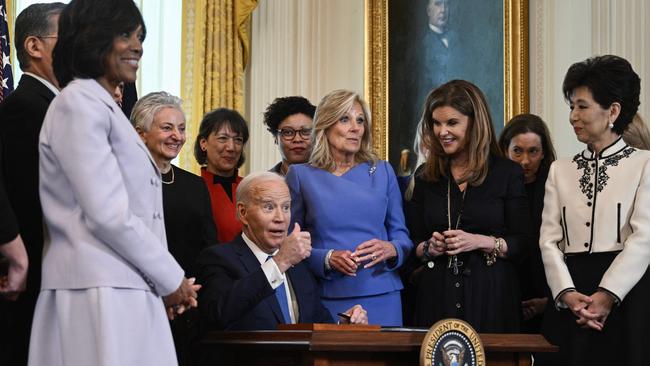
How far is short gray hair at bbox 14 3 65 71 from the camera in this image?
4102 millimetres

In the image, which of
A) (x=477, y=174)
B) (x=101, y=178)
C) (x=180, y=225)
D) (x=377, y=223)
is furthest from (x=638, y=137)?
(x=101, y=178)

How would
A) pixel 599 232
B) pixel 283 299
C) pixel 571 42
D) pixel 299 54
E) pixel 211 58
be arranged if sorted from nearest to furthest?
pixel 283 299, pixel 599 232, pixel 571 42, pixel 211 58, pixel 299 54

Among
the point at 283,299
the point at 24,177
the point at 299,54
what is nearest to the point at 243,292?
the point at 283,299

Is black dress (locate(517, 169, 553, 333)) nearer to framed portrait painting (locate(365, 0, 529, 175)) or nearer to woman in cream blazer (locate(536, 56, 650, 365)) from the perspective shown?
woman in cream blazer (locate(536, 56, 650, 365))

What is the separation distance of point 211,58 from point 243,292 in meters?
5.00

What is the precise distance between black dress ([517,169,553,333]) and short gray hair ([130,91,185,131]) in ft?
6.09

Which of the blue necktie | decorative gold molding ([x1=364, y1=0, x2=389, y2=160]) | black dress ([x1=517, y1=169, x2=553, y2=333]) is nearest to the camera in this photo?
the blue necktie

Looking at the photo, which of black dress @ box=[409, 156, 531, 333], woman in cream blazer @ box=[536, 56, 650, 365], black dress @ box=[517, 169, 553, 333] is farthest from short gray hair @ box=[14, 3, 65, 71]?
→ black dress @ box=[517, 169, 553, 333]

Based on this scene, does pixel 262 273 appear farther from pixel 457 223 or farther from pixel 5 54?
pixel 5 54

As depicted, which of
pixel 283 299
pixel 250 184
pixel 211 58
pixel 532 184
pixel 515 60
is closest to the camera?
pixel 283 299

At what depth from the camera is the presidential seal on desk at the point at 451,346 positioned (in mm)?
3855

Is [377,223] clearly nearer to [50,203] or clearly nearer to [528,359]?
[528,359]

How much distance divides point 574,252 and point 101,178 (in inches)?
95.9

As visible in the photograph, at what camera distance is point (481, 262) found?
496cm
